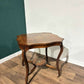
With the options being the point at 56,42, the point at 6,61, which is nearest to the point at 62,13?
the point at 56,42

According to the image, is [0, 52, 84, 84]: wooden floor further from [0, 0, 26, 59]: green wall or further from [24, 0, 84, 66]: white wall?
[0, 0, 26, 59]: green wall

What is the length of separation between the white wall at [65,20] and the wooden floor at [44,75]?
0.27m

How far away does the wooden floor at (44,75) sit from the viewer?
4.84ft

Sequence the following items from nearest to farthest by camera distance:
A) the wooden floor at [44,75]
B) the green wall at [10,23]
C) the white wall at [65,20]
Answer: the wooden floor at [44,75], the white wall at [65,20], the green wall at [10,23]

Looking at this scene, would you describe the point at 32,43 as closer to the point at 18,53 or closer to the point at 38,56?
the point at 38,56

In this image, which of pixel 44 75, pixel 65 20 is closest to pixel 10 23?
pixel 65 20

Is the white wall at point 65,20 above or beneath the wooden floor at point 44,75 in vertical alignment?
above

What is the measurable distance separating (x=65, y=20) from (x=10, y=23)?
122cm

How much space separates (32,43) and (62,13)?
0.96 metres

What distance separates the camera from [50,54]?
220 cm

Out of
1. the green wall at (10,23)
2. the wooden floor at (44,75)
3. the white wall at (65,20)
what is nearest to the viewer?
the wooden floor at (44,75)

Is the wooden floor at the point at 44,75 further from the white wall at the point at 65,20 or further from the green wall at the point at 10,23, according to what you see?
the green wall at the point at 10,23

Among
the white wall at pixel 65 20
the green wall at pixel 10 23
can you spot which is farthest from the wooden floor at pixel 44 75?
the green wall at pixel 10 23

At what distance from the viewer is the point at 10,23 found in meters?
2.03
